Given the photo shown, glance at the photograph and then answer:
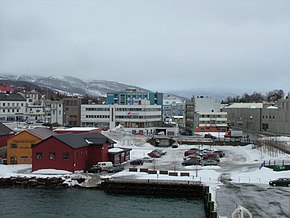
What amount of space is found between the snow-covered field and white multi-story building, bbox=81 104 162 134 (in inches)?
762

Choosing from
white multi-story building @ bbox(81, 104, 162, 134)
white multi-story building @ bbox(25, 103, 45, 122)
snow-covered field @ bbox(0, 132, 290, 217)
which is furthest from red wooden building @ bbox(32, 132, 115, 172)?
white multi-story building @ bbox(25, 103, 45, 122)

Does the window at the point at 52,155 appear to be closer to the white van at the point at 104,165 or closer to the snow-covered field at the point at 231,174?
the snow-covered field at the point at 231,174

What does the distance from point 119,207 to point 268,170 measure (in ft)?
42.1

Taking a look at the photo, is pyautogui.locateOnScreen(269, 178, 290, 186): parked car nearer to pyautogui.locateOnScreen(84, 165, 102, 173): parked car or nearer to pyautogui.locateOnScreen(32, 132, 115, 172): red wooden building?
pyautogui.locateOnScreen(84, 165, 102, 173): parked car

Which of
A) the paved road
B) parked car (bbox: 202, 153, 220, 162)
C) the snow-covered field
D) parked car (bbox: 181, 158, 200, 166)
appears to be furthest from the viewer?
parked car (bbox: 202, 153, 220, 162)

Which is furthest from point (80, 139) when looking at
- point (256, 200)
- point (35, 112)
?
point (35, 112)

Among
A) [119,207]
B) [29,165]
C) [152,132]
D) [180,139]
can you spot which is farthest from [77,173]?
[152,132]

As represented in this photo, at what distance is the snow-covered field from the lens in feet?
73.8

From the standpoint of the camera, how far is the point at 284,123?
6197 cm

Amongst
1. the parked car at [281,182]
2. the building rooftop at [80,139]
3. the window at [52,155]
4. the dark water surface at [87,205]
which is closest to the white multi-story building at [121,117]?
the building rooftop at [80,139]

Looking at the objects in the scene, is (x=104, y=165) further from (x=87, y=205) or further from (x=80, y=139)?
(x=87, y=205)

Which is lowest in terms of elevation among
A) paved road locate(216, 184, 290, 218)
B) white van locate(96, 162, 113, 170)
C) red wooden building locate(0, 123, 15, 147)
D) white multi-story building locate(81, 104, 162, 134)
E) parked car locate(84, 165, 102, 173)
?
paved road locate(216, 184, 290, 218)

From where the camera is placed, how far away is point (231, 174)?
31.2 metres

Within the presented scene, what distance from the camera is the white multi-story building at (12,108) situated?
8025 centimetres
